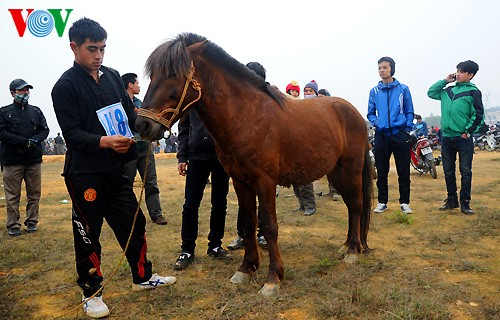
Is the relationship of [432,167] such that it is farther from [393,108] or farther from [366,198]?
[366,198]

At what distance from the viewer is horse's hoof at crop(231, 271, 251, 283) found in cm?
351

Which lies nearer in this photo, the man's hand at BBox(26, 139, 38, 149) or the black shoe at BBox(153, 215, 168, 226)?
the man's hand at BBox(26, 139, 38, 149)

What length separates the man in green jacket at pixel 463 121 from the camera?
5.88m

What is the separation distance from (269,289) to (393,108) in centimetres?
398

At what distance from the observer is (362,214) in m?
4.43

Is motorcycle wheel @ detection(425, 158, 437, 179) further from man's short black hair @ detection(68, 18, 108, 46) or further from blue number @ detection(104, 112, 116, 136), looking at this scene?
man's short black hair @ detection(68, 18, 108, 46)

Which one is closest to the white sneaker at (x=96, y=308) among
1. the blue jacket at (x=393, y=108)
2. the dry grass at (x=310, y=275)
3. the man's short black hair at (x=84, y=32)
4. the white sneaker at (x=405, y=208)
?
the dry grass at (x=310, y=275)

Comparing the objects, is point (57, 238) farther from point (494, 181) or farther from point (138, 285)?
point (494, 181)

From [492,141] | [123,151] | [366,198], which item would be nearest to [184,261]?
[123,151]

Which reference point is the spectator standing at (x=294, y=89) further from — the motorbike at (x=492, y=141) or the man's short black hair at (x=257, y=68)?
the motorbike at (x=492, y=141)

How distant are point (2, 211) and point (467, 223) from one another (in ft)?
29.6

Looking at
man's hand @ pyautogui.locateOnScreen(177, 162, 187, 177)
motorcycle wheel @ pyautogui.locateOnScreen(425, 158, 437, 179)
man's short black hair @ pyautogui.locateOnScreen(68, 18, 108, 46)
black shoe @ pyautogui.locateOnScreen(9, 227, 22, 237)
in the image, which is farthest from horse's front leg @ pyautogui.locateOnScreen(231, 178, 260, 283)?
motorcycle wheel @ pyautogui.locateOnScreen(425, 158, 437, 179)

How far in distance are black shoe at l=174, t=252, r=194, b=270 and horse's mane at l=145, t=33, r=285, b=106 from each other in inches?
79.4

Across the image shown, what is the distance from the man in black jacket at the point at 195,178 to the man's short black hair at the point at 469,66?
4.68m
